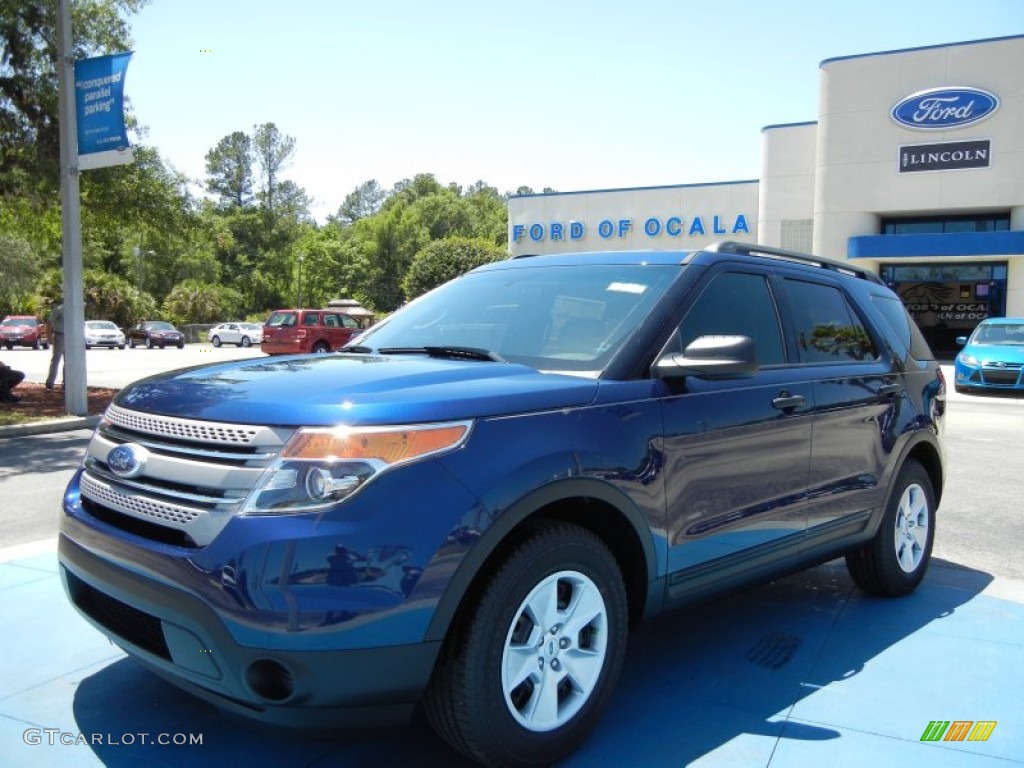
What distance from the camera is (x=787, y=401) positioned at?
3.76 m

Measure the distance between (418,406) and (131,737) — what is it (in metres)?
1.68

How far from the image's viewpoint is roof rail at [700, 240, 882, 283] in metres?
3.90

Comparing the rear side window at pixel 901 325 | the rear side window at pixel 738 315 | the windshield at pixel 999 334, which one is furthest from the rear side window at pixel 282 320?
the rear side window at pixel 738 315

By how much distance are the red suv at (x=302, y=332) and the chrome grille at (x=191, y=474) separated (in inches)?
987

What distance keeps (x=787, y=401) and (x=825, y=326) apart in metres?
0.82

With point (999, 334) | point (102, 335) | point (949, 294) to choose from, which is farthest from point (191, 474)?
point (102, 335)

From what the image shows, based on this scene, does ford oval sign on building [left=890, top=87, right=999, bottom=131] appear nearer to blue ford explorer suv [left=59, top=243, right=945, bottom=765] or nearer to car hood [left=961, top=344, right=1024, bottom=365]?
car hood [left=961, top=344, right=1024, bottom=365]

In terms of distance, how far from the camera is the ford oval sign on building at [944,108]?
96.4ft

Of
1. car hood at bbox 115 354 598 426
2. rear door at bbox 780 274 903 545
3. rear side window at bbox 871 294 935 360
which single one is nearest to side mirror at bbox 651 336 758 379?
car hood at bbox 115 354 598 426

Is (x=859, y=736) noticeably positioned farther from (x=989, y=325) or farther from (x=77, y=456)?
(x=989, y=325)

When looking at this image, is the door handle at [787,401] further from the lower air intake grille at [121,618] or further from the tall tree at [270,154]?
the tall tree at [270,154]

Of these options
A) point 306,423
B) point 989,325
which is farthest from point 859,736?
point 989,325

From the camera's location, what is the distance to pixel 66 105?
11.9 metres

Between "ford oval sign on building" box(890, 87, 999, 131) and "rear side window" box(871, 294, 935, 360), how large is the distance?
28.9 meters
